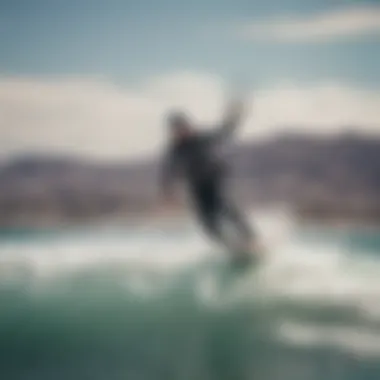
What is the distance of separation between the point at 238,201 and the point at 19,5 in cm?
74

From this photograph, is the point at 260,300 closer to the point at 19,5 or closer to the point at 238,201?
the point at 238,201

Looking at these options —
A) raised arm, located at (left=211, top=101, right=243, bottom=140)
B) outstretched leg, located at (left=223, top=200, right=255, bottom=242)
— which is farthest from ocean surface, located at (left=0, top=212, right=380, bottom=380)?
raised arm, located at (left=211, top=101, right=243, bottom=140)

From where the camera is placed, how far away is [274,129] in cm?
169

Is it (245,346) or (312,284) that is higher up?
(312,284)

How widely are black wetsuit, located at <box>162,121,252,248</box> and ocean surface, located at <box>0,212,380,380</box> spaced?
0.05 metres

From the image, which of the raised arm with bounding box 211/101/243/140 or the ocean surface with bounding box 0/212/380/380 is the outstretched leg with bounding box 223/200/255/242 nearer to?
the ocean surface with bounding box 0/212/380/380

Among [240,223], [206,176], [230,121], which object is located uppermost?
[230,121]

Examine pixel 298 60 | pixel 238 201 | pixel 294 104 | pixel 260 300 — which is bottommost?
pixel 260 300

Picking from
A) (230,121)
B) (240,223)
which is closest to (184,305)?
(240,223)

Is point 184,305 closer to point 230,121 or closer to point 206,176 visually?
point 206,176

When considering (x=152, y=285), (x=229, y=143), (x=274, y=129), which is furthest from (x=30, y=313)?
(x=274, y=129)

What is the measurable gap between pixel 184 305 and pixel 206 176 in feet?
1.07

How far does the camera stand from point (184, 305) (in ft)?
5.43

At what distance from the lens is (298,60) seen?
171 cm
